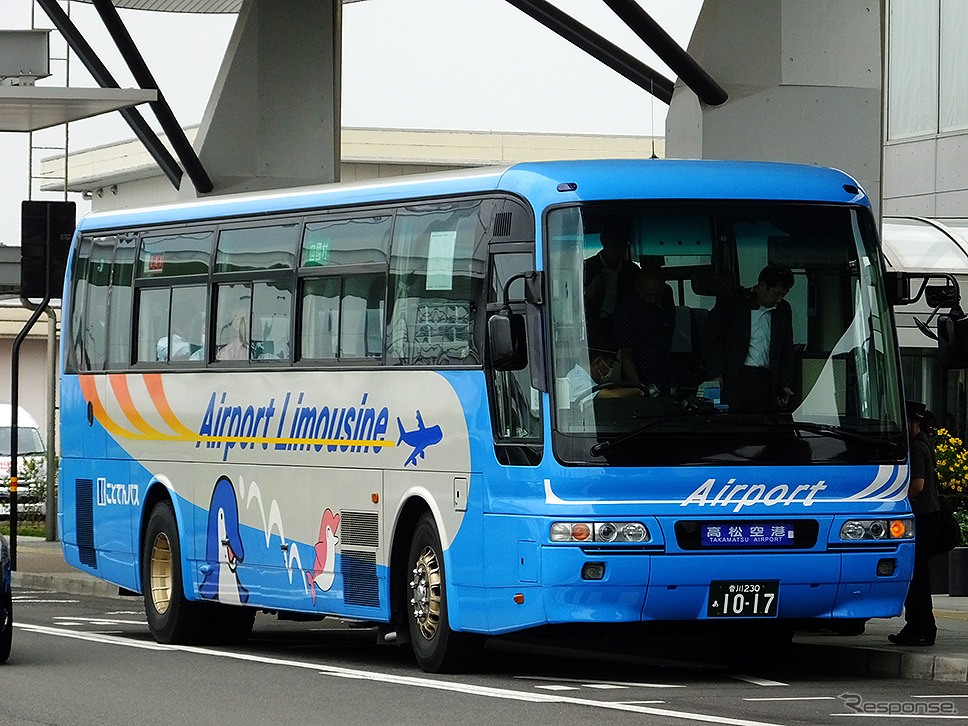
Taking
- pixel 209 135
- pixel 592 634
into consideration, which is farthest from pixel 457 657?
pixel 209 135

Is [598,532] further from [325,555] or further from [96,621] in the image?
[96,621]

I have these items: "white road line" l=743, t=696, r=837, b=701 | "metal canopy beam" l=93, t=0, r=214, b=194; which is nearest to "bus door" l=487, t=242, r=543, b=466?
"white road line" l=743, t=696, r=837, b=701

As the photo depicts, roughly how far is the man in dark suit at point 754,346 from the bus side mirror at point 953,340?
1051 mm

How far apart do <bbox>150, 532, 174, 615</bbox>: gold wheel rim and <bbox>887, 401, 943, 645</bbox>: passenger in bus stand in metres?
5.88

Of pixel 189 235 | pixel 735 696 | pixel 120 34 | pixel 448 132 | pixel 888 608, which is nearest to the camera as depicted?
pixel 735 696

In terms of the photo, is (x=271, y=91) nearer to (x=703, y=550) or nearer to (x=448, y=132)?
(x=703, y=550)

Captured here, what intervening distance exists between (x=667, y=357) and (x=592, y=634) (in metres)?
1.78

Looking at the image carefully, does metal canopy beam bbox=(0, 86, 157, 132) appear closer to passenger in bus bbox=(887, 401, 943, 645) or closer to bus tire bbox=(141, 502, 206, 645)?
bus tire bbox=(141, 502, 206, 645)

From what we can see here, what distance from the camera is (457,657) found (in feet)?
45.7

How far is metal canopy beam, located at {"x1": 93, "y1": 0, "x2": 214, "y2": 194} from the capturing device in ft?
76.7

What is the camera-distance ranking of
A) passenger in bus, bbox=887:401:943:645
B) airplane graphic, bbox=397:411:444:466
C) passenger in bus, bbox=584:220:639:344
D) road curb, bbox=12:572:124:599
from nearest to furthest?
passenger in bus, bbox=584:220:639:344, airplane graphic, bbox=397:411:444:466, passenger in bus, bbox=887:401:943:645, road curb, bbox=12:572:124:599

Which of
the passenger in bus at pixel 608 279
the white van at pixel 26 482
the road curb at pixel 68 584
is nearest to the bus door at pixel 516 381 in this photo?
the passenger in bus at pixel 608 279

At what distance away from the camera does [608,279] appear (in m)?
13.3

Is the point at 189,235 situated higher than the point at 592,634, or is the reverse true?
the point at 189,235
